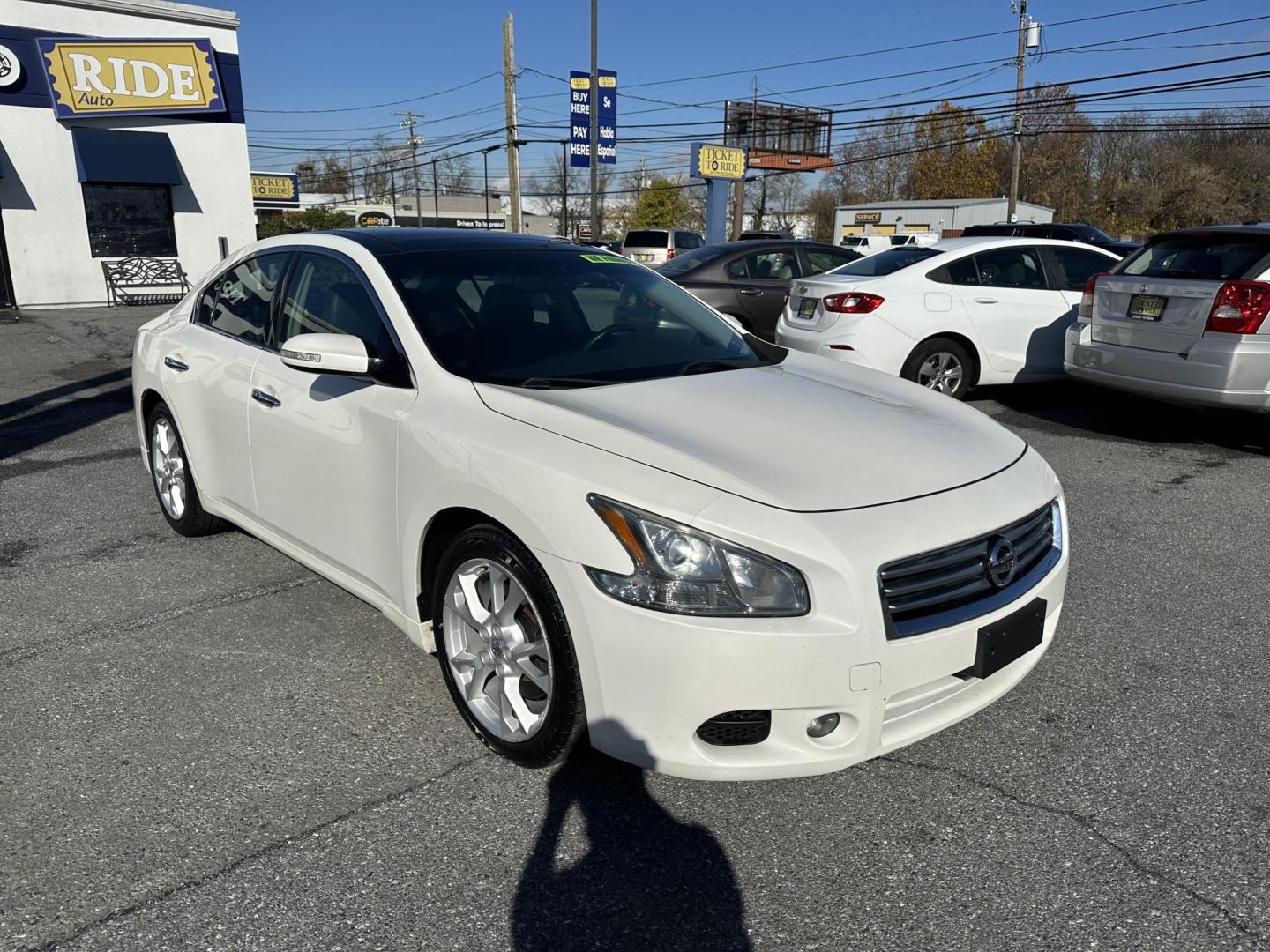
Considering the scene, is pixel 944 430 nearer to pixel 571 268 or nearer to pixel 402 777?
pixel 571 268

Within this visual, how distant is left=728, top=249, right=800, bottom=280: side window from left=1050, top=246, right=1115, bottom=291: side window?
9.88 ft

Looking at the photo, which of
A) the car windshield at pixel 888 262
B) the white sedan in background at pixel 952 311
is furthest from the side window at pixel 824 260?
the white sedan in background at pixel 952 311

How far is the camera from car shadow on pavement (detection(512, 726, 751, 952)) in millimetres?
2217

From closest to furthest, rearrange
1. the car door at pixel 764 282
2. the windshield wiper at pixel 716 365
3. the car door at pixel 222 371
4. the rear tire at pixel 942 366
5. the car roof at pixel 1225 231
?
the windshield wiper at pixel 716 365, the car door at pixel 222 371, the car roof at pixel 1225 231, the rear tire at pixel 942 366, the car door at pixel 764 282

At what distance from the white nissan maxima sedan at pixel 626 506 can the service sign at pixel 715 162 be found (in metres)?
33.2

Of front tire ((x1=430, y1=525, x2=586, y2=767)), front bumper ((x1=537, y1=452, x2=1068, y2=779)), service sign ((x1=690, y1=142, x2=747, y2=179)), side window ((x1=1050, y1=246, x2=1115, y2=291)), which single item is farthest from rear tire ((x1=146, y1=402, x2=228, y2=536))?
service sign ((x1=690, y1=142, x2=747, y2=179))

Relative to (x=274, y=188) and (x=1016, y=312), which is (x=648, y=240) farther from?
(x=274, y=188)

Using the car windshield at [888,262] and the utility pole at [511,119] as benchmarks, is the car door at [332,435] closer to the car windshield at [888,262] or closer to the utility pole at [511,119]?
the car windshield at [888,262]

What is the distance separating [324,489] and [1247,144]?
69.5m

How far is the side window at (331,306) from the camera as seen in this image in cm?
341

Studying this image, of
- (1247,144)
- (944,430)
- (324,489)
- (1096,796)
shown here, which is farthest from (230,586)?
(1247,144)

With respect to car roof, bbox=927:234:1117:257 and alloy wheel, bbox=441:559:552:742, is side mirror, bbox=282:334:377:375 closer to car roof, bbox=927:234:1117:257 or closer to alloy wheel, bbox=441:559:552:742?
alloy wheel, bbox=441:559:552:742

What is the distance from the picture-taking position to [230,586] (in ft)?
14.3

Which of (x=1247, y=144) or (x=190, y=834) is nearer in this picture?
(x=190, y=834)
